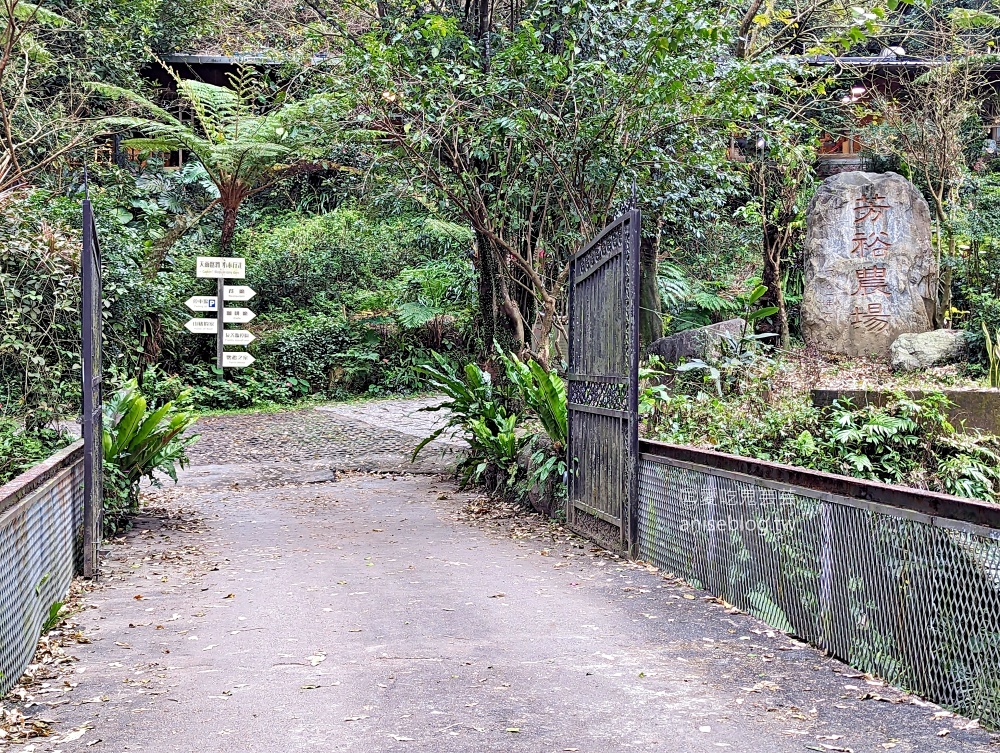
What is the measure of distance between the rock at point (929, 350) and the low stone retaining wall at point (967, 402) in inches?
150

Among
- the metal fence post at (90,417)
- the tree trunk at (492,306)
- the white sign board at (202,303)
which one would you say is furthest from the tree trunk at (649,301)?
→ the metal fence post at (90,417)

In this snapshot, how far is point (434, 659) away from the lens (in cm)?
415

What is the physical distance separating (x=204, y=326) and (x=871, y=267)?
10253 millimetres

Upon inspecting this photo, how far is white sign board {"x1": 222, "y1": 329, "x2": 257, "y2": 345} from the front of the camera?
632 inches

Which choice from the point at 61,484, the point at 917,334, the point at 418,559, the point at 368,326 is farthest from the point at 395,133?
the point at 368,326

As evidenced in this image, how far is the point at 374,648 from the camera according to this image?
4.33 metres

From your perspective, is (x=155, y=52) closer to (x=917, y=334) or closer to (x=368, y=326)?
(x=368, y=326)

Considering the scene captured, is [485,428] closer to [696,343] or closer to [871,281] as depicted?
[696,343]

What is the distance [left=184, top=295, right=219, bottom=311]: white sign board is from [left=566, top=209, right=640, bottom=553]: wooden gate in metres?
9.42

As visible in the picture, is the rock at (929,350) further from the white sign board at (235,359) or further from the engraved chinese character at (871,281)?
the white sign board at (235,359)

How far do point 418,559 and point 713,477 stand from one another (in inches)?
86.0

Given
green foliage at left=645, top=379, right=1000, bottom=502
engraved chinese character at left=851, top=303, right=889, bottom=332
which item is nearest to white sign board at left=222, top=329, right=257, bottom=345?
engraved chinese character at left=851, top=303, right=889, bottom=332

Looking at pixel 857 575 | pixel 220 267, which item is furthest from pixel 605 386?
pixel 220 267

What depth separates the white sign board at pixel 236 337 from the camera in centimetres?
1606
